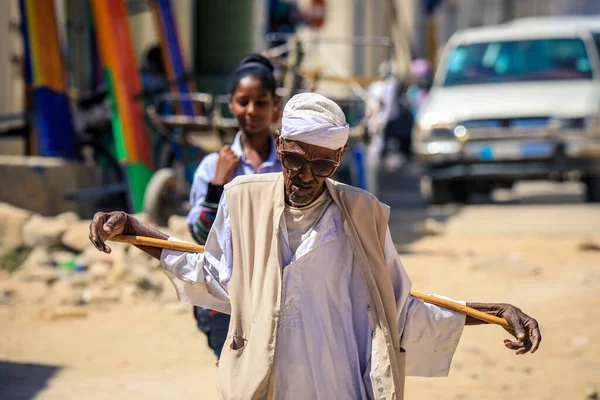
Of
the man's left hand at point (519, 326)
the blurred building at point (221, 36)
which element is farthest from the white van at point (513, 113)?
the man's left hand at point (519, 326)

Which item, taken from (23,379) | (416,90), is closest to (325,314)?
(23,379)

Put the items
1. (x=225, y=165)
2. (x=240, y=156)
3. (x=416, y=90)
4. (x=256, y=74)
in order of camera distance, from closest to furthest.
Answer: (x=225, y=165) → (x=240, y=156) → (x=256, y=74) → (x=416, y=90)

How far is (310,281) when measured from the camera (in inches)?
112

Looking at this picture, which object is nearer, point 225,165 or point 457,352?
point 225,165

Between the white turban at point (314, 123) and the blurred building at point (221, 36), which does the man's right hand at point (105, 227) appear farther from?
the blurred building at point (221, 36)

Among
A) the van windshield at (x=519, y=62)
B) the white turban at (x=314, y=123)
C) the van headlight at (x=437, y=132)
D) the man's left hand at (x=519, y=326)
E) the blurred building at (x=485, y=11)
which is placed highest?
the white turban at (x=314, y=123)

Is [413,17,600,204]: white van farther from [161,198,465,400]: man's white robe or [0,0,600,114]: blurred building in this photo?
[161,198,465,400]: man's white robe

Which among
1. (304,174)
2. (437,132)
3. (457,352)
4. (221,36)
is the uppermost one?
(304,174)

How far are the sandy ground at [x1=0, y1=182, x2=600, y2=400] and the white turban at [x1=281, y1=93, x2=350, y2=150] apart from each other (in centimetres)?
260

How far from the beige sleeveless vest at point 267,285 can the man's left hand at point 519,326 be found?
314 millimetres

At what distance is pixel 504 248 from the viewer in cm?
952

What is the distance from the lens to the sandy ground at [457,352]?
5.36 m

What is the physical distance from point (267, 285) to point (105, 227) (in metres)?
0.50

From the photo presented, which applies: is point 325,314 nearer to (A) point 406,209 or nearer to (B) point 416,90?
(A) point 406,209
